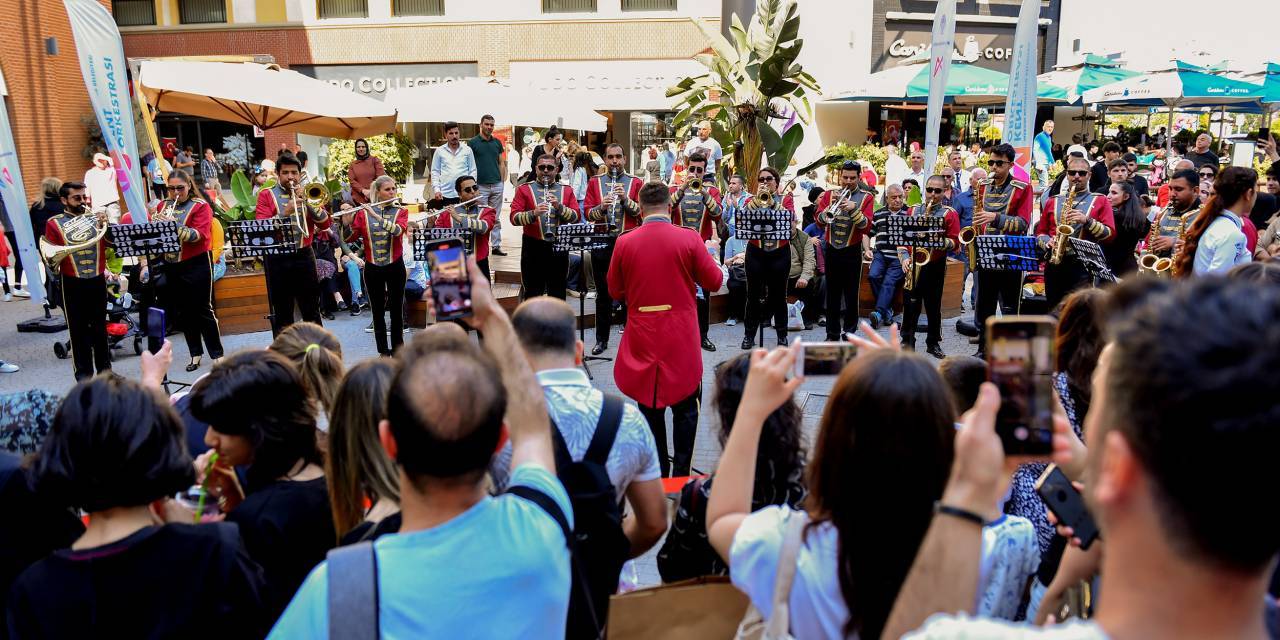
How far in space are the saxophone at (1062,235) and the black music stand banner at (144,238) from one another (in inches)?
302

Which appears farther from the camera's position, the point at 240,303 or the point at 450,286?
the point at 240,303

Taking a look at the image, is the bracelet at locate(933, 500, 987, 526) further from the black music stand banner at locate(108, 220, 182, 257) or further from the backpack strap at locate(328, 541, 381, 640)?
the black music stand banner at locate(108, 220, 182, 257)

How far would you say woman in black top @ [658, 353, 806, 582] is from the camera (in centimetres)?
259

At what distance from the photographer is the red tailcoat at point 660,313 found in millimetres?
5453

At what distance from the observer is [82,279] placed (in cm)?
793

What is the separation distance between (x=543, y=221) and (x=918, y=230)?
368 centimetres

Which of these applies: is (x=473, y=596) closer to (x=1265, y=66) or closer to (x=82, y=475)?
(x=82, y=475)

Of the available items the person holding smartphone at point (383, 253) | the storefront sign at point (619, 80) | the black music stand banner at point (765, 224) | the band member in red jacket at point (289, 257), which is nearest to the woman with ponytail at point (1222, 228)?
the black music stand banner at point (765, 224)

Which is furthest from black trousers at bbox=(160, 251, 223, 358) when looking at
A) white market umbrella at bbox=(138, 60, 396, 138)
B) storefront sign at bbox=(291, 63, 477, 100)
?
storefront sign at bbox=(291, 63, 477, 100)

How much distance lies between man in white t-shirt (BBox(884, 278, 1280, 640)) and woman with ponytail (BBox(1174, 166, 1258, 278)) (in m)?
5.54

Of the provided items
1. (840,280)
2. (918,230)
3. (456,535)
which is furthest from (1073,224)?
(456,535)

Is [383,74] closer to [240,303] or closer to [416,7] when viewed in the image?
[416,7]

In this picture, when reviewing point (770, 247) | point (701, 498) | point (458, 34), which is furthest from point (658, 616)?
point (458, 34)

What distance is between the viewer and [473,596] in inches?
67.9
